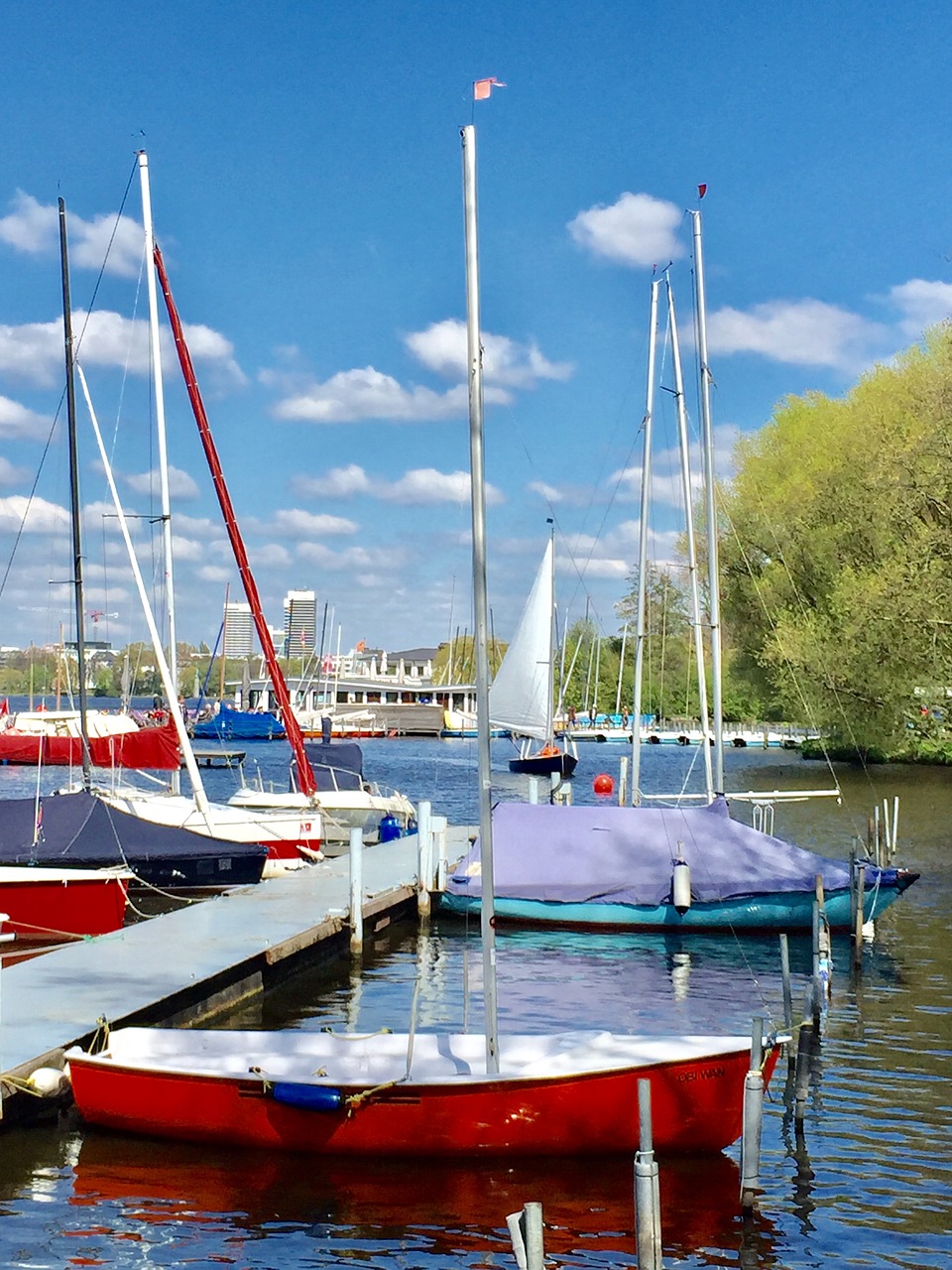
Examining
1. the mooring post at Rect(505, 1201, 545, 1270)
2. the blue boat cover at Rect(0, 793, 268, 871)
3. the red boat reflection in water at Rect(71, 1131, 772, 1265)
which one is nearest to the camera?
the mooring post at Rect(505, 1201, 545, 1270)

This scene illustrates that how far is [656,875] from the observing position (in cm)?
2425

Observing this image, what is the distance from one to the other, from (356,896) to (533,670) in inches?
1064

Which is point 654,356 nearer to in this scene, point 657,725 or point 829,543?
point 829,543

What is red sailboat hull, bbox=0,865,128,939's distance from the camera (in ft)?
68.9

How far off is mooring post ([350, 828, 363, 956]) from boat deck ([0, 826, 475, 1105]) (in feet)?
0.71

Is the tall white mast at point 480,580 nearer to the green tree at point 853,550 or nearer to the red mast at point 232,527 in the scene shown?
the red mast at point 232,527

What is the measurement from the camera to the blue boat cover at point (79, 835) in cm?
2348

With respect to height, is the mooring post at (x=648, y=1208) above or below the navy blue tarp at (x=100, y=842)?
below

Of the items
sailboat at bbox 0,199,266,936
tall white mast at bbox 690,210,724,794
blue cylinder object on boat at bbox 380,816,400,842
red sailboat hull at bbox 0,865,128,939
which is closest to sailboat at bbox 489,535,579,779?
blue cylinder object on boat at bbox 380,816,400,842

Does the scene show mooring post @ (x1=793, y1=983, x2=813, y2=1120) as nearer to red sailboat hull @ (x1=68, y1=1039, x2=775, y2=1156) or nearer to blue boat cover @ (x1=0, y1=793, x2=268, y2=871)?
red sailboat hull @ (x1=68, y1=1039, x2=775, y2=1156)

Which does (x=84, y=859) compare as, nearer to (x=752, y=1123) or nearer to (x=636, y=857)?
(x=636, y=857)

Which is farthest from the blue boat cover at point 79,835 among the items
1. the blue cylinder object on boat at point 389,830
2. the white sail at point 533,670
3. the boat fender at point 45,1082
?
the white sail at point 533,670

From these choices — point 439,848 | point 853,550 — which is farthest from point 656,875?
point 853,550

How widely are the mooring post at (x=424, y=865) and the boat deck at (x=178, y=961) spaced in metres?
0.25
